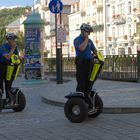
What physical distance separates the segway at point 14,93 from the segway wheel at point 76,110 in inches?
72.6

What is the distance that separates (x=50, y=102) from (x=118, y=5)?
234 ft

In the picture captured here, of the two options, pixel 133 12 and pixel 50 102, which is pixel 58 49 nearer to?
pixel 50 102

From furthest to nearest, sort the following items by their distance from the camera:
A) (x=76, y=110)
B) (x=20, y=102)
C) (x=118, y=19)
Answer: (x=118, y=19), (x=20, y=102), (x=76, y=110)

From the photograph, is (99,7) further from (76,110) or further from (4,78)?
(76,110)

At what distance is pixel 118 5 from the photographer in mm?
83438

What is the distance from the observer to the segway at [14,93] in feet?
36.5

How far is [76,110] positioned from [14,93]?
2224 millimetres

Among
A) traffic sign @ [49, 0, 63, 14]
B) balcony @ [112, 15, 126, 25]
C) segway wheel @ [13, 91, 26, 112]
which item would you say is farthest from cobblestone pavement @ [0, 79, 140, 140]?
balcony @ [112, 15, 126, 25]

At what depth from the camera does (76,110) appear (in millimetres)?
9797

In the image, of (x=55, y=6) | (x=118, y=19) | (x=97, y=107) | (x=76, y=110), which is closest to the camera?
(x=76, y=110)

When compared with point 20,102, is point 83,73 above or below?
above

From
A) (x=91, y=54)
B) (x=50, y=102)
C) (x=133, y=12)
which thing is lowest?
(x=50, y=102)

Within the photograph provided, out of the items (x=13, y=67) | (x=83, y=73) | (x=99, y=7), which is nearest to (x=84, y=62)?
(x=83, y=73)

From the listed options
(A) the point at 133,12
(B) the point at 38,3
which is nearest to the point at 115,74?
(A) the point at 133,12
